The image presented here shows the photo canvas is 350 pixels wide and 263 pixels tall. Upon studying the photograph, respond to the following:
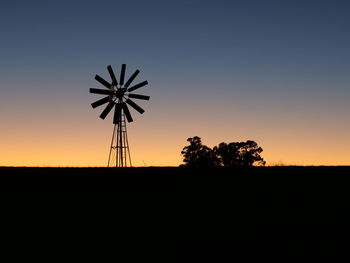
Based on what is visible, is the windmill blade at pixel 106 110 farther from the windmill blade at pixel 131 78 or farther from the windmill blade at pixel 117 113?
the windmill blade at pixel 131 78

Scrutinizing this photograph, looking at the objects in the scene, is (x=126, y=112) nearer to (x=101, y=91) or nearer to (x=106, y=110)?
(x=106, y=110)

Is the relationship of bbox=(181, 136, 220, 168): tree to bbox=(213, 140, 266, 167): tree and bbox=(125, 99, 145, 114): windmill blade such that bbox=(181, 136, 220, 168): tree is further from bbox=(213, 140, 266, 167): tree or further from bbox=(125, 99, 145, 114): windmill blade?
bbox=(125, 99, 145, 114): windmill blade

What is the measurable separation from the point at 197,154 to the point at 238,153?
600 centimetres

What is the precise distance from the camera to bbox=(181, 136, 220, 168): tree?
2293 inches
